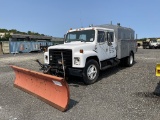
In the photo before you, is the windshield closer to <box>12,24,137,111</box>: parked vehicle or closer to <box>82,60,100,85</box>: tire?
<box>12,24,137,111</box>: parked vehicle

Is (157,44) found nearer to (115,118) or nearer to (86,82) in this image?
(86,82)

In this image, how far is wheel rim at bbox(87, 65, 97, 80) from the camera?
8.22m

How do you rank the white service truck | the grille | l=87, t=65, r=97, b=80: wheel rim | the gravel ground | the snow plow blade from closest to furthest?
the gravel ground < the snow plow blade < the white service truck < the grille < l=87, t=65, r=97, b=80: wheel rim

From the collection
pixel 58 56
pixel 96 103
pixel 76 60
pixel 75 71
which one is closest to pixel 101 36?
pixel 76 60

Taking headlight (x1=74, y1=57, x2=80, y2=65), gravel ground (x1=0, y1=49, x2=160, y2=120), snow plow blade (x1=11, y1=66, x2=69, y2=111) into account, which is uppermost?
headlight (x1=74, y1=57, x2=80, y2=65)

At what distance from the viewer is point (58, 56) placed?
8.44 m

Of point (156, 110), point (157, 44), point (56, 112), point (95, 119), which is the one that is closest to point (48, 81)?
point (56, 112)

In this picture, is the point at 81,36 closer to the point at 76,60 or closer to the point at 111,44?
the point at 111,44

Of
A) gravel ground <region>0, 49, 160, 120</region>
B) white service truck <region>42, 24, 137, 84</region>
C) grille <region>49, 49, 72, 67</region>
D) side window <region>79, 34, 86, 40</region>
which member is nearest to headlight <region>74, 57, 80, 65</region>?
white service truck <region>42, 24, 137, 84</region>

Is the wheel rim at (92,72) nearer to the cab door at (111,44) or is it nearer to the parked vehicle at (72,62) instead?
the parked vehicle at (72,62)

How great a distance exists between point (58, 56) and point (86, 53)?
3.92ft

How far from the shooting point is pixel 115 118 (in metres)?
4.96

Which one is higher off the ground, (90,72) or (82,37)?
(82,37)

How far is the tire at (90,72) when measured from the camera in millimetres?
8008
